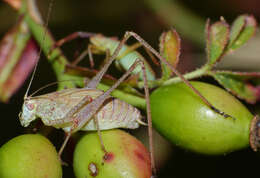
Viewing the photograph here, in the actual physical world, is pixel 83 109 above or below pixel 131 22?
below

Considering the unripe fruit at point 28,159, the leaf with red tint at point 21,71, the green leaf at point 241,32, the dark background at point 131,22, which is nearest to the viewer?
the unripe fruit at point 28,159

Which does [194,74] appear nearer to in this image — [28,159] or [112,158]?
[112,158]

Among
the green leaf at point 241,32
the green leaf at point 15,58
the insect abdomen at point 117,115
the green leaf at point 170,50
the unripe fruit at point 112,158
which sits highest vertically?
the green leaf at point 241,32

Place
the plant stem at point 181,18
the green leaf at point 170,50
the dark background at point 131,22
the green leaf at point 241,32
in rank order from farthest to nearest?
the plant stem at point 181,18, the dark background at point 131,22, the green leaf at point 241,32, the green leaf at point 170,50

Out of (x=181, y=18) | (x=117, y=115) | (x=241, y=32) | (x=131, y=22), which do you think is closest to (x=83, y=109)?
(x=117, y=115)

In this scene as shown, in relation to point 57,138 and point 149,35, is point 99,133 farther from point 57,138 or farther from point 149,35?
point 149,35

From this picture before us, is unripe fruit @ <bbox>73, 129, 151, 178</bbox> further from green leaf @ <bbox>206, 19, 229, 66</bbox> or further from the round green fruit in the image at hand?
green leaf @ <bbox>206, 19, 229, 66</bbox>

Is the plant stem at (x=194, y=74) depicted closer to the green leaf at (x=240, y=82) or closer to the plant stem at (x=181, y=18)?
the green leaf at (x=240, y=82)

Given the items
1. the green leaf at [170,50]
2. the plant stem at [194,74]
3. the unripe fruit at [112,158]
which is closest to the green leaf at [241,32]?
the plant stem at [194,74]
